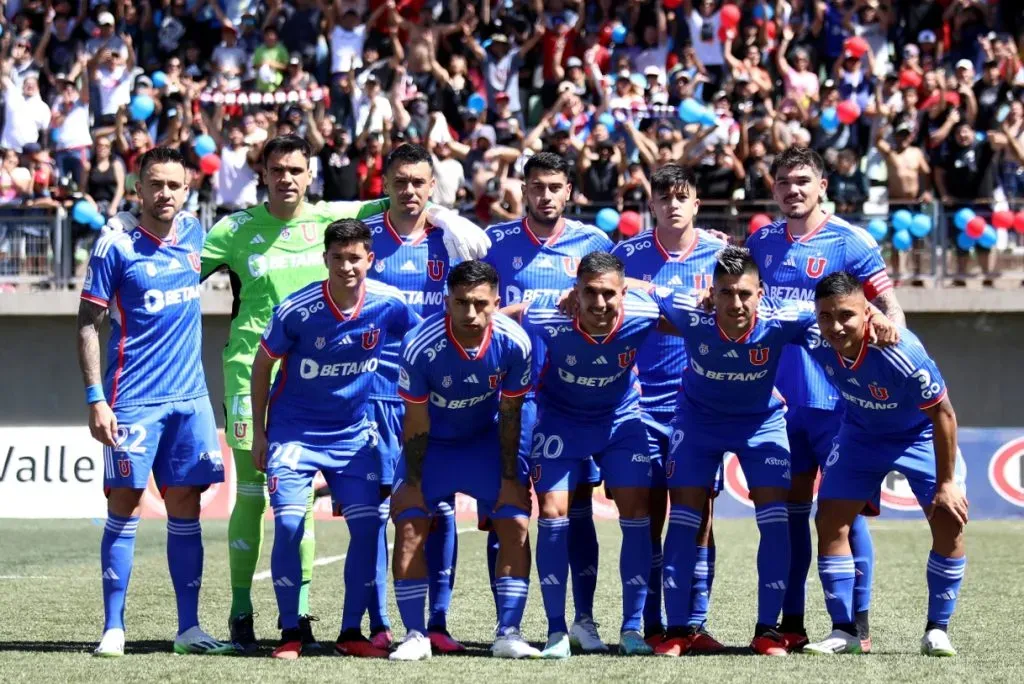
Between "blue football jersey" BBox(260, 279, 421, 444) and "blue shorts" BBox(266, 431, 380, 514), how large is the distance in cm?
6

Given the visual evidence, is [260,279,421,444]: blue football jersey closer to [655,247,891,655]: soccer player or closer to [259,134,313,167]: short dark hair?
[259,134,313,167]: short dark hair

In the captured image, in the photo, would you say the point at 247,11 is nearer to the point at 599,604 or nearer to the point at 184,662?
the point at 599,604

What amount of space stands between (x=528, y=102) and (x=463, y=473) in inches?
531

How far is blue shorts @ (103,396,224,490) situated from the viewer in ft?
26.1

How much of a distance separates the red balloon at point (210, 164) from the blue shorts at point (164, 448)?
11.1 meters

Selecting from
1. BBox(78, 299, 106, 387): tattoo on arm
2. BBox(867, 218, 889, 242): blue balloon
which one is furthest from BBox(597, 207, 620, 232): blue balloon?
BBox(78, 299, 106, 387): tattoo on arm

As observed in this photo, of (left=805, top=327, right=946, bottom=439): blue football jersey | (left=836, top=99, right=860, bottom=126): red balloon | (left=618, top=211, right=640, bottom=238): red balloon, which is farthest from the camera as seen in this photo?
(left=836, top=99, right=860, bottom=126): red balloon

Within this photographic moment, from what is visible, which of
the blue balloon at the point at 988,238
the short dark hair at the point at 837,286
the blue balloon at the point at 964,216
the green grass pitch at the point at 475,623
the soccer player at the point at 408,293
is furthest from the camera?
the blue balloon at the point at 988,238

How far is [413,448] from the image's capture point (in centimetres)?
793

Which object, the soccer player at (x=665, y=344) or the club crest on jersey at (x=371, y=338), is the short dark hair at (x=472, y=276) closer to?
the club crest on jersey at (x=371, y=338)

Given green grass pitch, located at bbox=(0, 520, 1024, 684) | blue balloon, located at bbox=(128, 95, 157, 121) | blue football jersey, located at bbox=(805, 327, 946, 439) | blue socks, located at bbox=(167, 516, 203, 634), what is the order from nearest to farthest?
green grass pitch, located at bbox=(0, 520, 1024, 684), blue football jersey, located at bbox=(805, 327, 946, 439), blue socks, located at bbox=(167, 516, 203, 634), blue balloon, located at bbox=(128, 95, 157, 121)

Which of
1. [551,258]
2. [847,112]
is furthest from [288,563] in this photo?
[847,112]

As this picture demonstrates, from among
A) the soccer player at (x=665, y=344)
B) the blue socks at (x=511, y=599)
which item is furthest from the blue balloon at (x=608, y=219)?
the blue socks at (x=511, y=599)

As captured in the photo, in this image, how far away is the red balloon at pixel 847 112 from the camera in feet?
62.0
